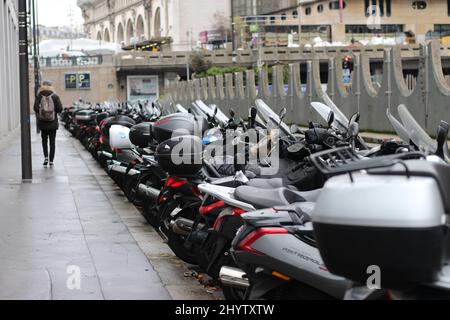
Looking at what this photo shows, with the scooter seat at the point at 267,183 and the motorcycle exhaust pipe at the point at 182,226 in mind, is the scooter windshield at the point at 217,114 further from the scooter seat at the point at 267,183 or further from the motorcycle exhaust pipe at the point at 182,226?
the scooter seat at the point at 267,183

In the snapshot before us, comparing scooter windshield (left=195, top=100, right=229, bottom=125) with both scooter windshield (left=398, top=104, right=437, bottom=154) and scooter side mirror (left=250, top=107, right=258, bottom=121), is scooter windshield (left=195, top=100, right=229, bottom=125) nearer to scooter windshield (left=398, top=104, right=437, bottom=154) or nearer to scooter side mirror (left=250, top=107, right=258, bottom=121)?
scooter side mirror (left=250, top=107, right=258, bottom=121)

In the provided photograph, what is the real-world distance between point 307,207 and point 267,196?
16.1 inches

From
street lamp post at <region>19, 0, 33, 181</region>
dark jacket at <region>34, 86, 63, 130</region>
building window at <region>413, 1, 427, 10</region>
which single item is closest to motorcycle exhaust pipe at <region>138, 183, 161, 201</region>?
street lamp post at <region>19, 0, 33, 181</region>

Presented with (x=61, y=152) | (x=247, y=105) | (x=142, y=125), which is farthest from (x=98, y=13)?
(x=142, y=125)

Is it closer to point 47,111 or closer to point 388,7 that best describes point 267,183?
point 47,111

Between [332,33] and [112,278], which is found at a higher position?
[332,33]

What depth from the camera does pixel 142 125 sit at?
11891 millimetres

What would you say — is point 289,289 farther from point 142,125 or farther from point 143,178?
point 142,125

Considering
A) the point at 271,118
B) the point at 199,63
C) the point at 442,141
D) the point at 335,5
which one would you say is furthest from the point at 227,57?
the point at 442,141

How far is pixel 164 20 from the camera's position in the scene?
393ft

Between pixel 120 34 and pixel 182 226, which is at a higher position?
pixel 120 34

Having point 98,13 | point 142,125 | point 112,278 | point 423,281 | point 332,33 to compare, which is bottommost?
point 112,278

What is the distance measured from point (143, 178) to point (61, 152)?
14668 mm
